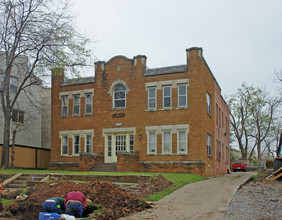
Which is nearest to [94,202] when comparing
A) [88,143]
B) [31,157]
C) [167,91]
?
[167,91]

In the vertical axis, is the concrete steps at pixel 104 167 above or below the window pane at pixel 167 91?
below

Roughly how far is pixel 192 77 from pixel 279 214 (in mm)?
14678

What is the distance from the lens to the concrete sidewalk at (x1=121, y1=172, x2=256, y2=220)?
35.6ft

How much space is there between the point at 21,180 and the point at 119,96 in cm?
1092

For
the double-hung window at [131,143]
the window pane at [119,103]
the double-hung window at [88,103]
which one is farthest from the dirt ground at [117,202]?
the double-hung window at [88,103]

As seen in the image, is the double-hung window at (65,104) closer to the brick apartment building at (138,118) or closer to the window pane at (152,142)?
the brick apartment building at (138,118)

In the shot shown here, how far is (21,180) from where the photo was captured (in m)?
17.8

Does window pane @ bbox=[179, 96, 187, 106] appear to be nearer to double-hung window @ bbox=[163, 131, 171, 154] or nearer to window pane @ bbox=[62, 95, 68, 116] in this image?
double-hung window @ bbox=[163, 131, 171, 154]

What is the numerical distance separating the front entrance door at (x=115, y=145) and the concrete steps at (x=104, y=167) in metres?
0.82

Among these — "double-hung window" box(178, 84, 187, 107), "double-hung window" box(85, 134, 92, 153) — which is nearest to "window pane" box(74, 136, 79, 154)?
"double-hung window" box(85, 134, 92, 153)

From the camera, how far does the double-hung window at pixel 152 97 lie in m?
25.3

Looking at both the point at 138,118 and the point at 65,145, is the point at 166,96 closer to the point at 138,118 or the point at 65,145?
the point at 138,118

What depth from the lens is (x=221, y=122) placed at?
3291 centimetres

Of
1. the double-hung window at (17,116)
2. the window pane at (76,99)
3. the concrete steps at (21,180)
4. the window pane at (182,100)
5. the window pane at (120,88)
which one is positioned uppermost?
the window pane at (120,88)
